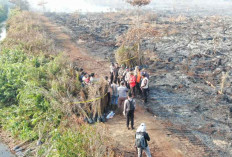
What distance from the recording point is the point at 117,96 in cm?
855

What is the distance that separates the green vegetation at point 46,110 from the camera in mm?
5719

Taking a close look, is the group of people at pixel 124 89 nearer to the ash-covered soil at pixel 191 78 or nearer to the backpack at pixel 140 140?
the ash-covered soil at pixel 191 78

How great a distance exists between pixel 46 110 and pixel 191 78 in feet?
24.0

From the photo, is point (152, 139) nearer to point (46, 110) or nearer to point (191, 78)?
point (46, 110)

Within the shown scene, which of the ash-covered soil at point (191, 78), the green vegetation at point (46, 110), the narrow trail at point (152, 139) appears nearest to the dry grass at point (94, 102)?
the green vegetation at point (46, 110)

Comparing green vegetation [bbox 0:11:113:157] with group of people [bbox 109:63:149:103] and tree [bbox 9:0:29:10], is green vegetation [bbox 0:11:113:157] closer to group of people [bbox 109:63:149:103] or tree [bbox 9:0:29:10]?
group of people [bbox 109:63:149:103]

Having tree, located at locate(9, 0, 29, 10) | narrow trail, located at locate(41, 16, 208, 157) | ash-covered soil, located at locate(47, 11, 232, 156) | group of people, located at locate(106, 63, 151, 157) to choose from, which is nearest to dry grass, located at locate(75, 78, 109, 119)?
group of people, located at locate(106, 63, 151, 157)

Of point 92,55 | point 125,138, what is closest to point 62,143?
point 125,138

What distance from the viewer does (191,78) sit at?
11867 millimetres

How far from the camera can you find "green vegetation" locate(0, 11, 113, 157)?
225 inches

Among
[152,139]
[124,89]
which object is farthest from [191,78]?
[152,139]

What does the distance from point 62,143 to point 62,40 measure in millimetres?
15812

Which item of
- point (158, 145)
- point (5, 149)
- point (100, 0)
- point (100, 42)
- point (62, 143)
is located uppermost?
point (100, 0)

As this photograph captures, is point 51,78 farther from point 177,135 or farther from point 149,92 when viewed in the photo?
point 177,135
